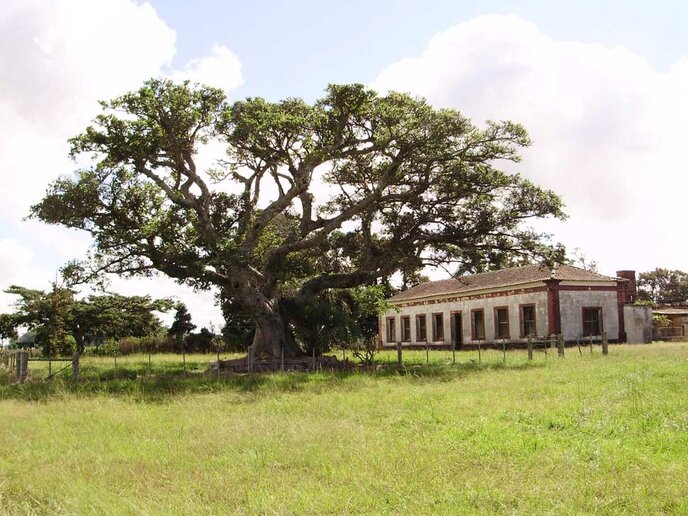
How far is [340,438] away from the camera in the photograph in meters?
9.80

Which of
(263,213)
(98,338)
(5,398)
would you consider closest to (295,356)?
(263,213)

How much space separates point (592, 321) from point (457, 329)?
9414 millimetres

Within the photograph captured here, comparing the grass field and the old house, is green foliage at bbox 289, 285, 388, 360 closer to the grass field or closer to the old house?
the old house

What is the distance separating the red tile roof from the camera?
3700 cm

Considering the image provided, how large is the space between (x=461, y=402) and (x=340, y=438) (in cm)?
420

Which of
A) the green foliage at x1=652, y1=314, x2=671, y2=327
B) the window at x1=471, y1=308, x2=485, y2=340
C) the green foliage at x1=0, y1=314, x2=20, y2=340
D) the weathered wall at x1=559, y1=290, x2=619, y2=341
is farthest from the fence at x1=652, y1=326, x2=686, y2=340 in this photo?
the green foliage at x1=0, y1=314, x2=20, y2=340

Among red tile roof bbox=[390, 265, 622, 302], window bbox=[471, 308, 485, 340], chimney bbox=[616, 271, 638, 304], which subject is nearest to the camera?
red tile roof bbox=[390, 265, 622, 302]

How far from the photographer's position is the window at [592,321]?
37.2m

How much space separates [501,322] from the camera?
40.0 m

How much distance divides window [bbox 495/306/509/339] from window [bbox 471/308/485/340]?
1.36 metres

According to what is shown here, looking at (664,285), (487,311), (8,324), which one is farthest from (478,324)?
(664,285)

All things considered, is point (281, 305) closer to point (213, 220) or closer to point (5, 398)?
point (213, 220)

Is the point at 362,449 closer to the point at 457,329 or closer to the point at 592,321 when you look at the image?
the point at 592,321

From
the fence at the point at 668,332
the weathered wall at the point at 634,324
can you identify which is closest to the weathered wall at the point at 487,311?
the weathered wall at the point at 634,324
